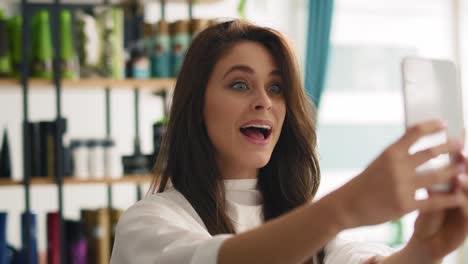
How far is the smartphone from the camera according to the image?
2.92 ft

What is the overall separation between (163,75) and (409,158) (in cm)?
232

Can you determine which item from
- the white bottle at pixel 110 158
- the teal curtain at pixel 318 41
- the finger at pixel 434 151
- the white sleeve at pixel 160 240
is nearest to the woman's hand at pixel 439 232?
the finger at pixel 434 151

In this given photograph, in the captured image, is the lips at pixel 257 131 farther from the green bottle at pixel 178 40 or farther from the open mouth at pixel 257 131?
the green bottle at pixel 178 40

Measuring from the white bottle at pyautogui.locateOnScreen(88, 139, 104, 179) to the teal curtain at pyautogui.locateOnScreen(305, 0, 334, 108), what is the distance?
1.46m

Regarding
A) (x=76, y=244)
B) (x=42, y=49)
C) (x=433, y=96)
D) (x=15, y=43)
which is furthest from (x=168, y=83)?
(x=433, y=96)

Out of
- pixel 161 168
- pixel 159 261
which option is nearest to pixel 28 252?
pixel 161 168

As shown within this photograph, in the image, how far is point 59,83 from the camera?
287cm

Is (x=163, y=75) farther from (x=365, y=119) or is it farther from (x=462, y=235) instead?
(x=462, y=235)

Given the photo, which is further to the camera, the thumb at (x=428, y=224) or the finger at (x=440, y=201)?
the thumb at (x=428, y=224)

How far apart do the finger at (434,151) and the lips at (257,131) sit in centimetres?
55

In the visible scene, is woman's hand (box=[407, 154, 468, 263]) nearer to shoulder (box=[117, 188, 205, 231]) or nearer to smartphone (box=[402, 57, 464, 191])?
smartphone (box=[402, 57, 464, 191])

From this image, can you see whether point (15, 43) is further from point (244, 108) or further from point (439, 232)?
point (439, 232)

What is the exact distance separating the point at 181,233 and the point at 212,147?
0.41 metres

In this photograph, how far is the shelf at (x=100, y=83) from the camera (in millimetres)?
2865
